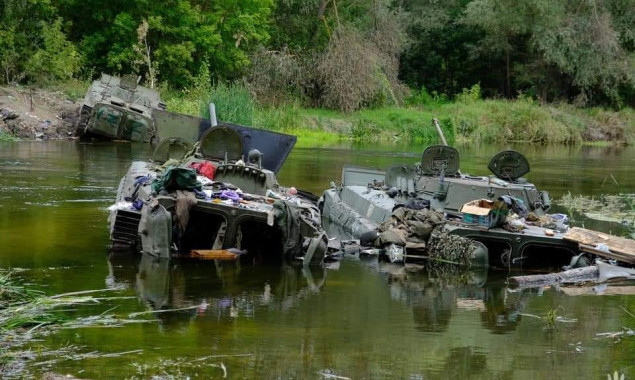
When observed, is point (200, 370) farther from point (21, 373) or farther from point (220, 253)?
point (220, 253)

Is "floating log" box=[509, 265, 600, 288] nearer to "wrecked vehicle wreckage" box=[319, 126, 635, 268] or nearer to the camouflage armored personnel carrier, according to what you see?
"wrecked vehicle wreckage" box=[319, 126, 635, 268]

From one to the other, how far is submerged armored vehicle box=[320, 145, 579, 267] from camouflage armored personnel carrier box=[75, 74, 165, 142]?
13.9 meters

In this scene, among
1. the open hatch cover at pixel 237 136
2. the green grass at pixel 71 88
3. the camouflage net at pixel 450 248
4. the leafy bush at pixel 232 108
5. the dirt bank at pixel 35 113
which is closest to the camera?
the camouflage net at pixel 450 248

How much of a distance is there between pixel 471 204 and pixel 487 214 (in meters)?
0.66

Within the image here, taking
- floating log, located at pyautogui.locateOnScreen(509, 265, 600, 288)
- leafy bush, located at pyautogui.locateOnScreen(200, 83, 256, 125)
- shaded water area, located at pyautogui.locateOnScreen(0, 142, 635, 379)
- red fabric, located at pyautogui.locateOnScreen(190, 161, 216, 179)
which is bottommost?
shaded water area, located at pyautogui.locateOnScreen(0, 142, 635, 379)

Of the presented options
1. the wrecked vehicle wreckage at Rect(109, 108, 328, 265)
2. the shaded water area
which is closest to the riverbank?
the wrecked vehicle wreckage at Rect(109, 108, 328, 265)

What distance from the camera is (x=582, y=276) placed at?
1512cm

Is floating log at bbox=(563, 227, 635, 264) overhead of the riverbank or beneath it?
beneath

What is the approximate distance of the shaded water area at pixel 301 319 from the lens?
9.62 meters

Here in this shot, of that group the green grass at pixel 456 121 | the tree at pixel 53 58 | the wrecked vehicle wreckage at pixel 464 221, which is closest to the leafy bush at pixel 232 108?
the green grass at pixel 456 121

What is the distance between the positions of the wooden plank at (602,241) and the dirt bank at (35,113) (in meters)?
23.2

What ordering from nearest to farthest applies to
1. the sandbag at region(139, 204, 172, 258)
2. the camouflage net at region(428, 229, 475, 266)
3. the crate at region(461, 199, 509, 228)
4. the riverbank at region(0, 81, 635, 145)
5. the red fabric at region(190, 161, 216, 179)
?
1. the sandbag at region(139, 204, 172, 258)
2. the camouflage net at region(428, 229, 475, 266)
3. the crate at region(461, 199, 509, 228)
4. the red fabric at region(190, 161, 216, 179)
5. the riverbank at region(0, 81, 635, 145)

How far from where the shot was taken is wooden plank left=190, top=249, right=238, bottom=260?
50.3 ft

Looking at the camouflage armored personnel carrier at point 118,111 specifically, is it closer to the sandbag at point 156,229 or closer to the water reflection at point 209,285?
the water reflection at point 209,285
